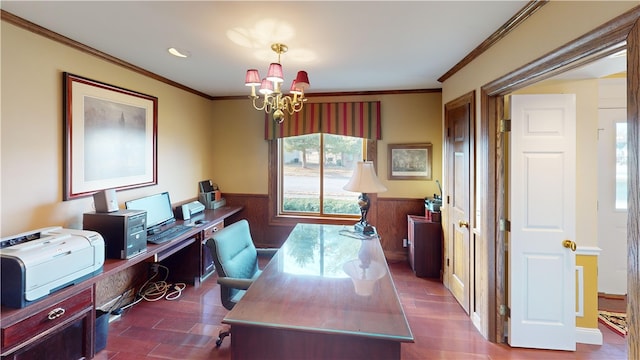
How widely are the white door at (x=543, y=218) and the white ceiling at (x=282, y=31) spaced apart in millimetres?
811

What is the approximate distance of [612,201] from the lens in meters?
3.10

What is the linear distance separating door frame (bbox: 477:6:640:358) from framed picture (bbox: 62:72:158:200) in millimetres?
3459

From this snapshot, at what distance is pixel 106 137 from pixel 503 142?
142 inches

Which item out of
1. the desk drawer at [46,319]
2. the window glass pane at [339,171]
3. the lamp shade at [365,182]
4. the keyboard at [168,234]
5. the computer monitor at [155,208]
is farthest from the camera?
the window glass pane at [339,171]

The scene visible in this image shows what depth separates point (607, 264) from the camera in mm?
3066

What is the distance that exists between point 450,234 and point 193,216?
3271 millimetres

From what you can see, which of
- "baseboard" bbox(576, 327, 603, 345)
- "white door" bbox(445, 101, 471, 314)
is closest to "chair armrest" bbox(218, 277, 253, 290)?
"white door" bbox(445, 101, 471, 314)

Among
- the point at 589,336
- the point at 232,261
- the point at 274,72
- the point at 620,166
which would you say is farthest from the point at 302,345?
the point at 620,166

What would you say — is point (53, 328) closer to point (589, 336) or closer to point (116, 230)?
point (116, 230)

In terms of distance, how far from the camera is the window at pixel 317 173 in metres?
4.39

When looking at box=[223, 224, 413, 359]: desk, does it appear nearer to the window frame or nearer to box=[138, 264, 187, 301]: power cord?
box=[138, 264, 187, 301]: power cord

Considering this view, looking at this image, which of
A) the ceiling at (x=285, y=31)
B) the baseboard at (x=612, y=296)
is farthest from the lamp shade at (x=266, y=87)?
the baseboard at (x=612, y=296)

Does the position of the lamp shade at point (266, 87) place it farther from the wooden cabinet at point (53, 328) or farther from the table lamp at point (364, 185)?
the wooden cabinet at point (53, 328)

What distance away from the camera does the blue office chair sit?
193cm
